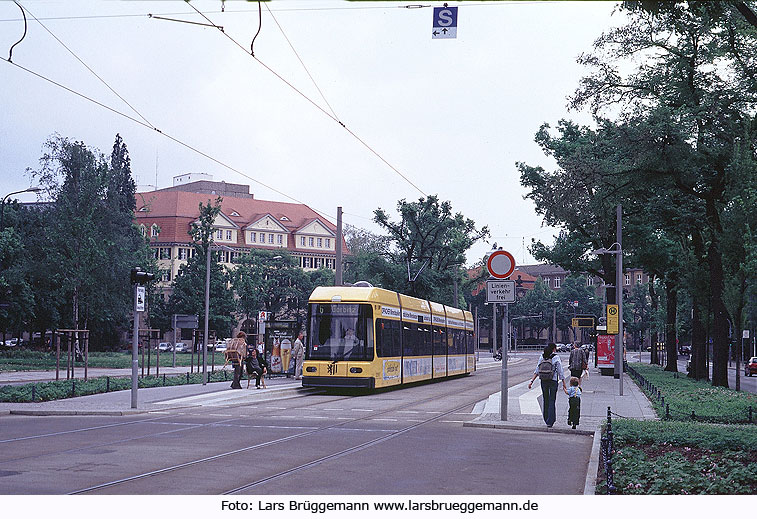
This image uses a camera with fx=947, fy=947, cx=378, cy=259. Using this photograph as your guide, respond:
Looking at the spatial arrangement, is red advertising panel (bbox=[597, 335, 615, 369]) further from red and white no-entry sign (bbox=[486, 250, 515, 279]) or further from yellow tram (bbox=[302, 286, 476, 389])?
red and white no-entry sign (bbox=[486, 250, 515, 279])

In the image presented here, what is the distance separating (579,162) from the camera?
3444cm

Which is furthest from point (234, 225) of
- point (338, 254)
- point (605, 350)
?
point (338, 254)

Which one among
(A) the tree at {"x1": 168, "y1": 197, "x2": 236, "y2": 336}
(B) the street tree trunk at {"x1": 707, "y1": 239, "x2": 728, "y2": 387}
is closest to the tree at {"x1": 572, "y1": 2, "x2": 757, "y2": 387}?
(B) the street tree trunk at {"x1": 707, "y1": 239, "x2": 728, "y2": 387}

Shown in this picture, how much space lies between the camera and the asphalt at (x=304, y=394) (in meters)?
18.3

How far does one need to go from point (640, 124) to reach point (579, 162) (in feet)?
10.8

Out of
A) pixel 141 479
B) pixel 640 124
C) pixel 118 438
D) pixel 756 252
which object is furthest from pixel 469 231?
pixel 141 479

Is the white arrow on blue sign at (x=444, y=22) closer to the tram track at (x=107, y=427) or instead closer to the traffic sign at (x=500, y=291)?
the traffic sign at (x=500, y=291)

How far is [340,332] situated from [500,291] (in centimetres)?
900

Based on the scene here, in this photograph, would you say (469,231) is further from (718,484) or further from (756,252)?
(718,484)

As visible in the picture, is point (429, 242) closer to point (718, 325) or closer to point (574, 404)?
point (718, 325)

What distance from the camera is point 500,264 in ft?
62.1

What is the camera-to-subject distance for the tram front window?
88.0 ft

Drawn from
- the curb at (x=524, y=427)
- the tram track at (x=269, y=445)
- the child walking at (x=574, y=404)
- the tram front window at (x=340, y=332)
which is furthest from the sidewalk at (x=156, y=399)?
the child walking at (x=574, y=404)

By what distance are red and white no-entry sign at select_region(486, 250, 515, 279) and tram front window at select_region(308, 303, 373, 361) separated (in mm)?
8497
